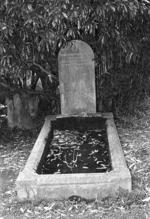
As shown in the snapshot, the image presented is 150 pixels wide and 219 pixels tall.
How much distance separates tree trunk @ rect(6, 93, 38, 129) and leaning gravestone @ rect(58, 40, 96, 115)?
0.77 meters

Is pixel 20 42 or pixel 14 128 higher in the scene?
pixel 20 42

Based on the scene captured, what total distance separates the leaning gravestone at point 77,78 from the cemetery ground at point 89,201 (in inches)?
35.0

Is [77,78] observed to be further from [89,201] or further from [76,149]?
[89,201]

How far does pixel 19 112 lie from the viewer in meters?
5.91

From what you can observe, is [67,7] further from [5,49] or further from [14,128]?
[14,128]

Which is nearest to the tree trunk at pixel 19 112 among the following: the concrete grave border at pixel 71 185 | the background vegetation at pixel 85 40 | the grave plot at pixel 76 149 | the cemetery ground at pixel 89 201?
the background vegetation at pixel 85 40

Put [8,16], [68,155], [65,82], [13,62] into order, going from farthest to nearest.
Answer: [65,82] < [13,62] < [68,155] < [8,16]

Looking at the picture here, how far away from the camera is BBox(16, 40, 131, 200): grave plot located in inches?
130

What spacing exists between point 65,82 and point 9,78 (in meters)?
1.04

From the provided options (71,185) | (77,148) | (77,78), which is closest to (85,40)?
(77,78)

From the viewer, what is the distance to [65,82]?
546cm

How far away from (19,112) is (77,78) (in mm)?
1328

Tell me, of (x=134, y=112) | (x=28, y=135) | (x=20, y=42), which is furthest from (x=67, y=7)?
(x=134, y=112)

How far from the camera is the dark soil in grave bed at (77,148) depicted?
3936 mm
